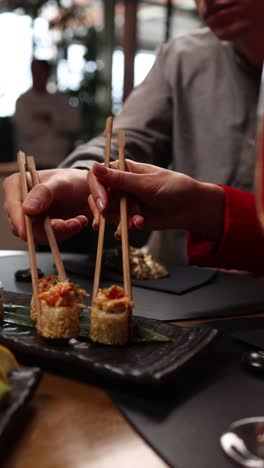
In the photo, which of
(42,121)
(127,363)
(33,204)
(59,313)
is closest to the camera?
(127,363)

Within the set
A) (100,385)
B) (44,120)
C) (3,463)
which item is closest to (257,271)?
(100,385)

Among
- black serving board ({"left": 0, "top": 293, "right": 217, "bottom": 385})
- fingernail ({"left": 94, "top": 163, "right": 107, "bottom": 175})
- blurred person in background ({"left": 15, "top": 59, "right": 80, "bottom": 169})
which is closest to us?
black serving board ({"left": 0, "top": 293, "right": 217, "bottom": 385})

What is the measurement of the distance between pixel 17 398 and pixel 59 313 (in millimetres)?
278

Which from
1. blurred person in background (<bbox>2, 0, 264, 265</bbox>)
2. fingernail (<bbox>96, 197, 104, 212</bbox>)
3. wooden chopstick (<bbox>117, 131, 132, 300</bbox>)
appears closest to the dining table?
wooden chopstick (<bbox>117, 131, 132, 300</bbox>)

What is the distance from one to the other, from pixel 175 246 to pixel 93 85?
182 inches

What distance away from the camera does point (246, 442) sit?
646 mm

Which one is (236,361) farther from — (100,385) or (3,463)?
(3,463)

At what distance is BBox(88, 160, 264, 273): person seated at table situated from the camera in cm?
131

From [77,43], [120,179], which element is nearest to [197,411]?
[120,179]

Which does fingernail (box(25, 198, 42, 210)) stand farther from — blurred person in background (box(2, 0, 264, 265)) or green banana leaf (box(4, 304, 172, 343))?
blurred person in background (box(2, 0, 264, 265))

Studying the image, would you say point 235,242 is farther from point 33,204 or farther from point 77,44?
point 77,44

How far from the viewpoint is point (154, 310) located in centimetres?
126

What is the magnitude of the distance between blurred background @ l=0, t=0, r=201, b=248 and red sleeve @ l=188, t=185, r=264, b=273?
425cm

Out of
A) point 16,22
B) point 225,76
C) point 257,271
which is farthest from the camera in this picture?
point 16,22
